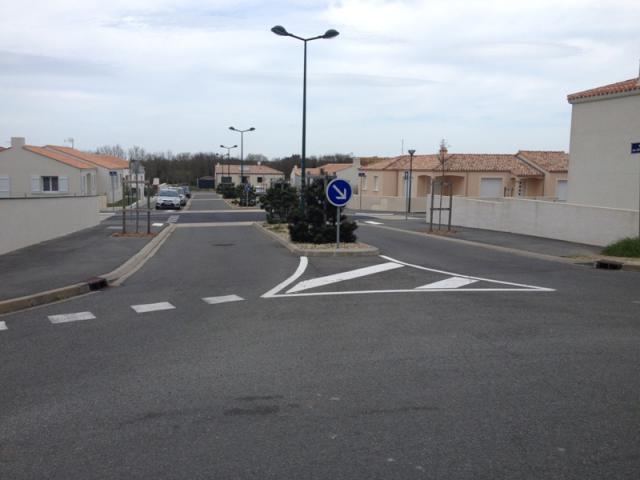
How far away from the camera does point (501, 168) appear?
50.9 m

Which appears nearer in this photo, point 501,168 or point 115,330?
point 115,330

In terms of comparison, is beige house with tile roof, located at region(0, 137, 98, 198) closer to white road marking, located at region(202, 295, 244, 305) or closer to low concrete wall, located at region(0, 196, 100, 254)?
low concrete wall, located at region(0, 196, 100, 254)

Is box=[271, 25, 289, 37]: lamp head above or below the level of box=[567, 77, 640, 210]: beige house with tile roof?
above

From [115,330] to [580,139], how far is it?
19925 millimetres

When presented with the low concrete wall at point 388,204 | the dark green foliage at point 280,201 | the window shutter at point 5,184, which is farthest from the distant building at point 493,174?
the window shutter at point 5,184

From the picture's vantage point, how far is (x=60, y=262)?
13953 millimetres

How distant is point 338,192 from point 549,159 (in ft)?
139

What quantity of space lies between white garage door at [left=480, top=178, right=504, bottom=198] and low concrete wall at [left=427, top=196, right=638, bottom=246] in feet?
76.2

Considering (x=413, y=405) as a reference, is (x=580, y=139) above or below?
above

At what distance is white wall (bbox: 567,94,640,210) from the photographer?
824 inches

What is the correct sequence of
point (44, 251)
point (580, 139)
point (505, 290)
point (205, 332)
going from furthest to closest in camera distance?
point (580, 139), point (44, 251), point (505, 290), point (205, 332)

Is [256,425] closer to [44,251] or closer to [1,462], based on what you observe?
[1,462]

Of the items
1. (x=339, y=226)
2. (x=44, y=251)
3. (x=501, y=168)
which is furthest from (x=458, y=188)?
(x=44, y=251)

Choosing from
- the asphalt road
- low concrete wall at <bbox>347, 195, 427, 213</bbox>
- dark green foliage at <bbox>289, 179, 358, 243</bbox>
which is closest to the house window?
low concrete wall at <bbox>347, 195, 427, 213</bbox>
